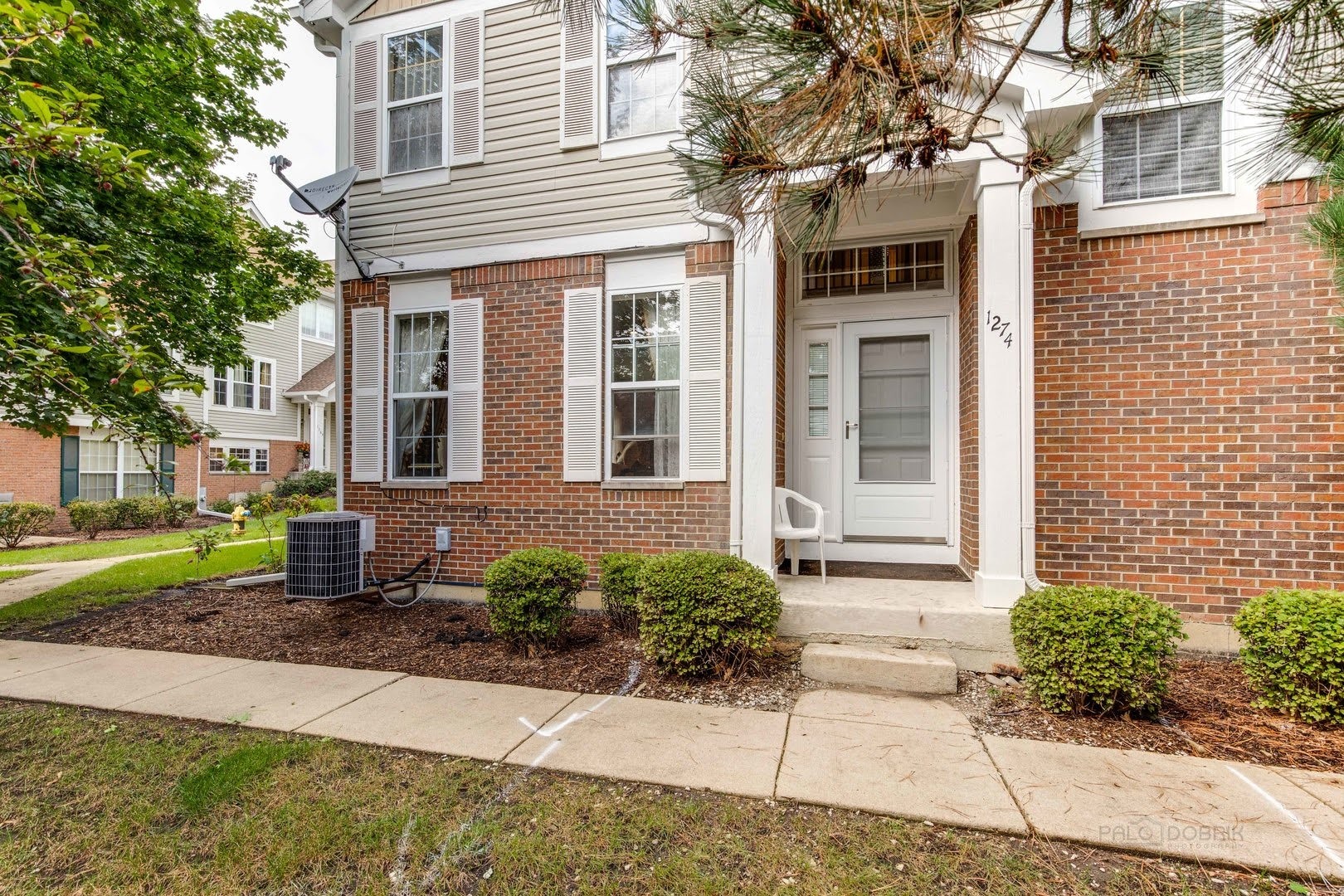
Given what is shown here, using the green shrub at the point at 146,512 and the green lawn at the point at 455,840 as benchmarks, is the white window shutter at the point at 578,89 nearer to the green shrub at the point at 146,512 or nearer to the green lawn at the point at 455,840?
the green lawn at the point at 455,840

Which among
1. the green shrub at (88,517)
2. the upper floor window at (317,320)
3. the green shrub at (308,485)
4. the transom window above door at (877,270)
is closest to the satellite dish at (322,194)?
the transom window above door at (877,270)

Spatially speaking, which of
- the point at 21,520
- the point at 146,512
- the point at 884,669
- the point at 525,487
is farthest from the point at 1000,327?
the point at 146,512

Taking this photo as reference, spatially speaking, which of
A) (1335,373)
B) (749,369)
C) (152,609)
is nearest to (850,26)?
(749,369)

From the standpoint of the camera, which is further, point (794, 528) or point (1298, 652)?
point (794, 528)

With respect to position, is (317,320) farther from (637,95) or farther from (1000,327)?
(1000,327)

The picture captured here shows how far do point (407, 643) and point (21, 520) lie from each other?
1129 cm

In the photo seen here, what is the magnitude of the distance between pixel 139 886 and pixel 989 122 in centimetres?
575

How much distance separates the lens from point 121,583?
22.7ft

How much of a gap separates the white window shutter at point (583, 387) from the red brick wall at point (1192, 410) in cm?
343

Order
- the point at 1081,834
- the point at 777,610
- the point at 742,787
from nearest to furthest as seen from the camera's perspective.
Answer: the point at 1081,834
the point at 742,787
the point at 777,610

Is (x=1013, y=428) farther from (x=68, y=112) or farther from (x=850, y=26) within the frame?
(x=68, y=112)

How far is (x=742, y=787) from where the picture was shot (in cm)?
248

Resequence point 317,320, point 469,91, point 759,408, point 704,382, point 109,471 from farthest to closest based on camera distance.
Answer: point 317,320 → point 109,471 → point 469,91 → point 704,382 → point 759,408

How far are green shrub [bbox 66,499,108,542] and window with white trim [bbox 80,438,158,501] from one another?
1356mm
